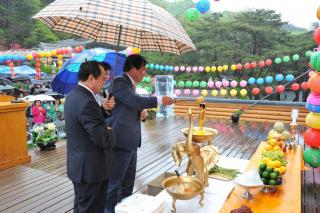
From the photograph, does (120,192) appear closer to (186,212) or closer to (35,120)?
(186,212)

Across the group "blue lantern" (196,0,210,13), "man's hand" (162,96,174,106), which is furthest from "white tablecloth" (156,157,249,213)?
"blue lantern" (196,0,210,13)

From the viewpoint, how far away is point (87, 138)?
1.90m

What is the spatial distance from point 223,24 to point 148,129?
6.96 meters

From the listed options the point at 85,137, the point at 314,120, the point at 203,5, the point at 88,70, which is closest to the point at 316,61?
the point at 314,120

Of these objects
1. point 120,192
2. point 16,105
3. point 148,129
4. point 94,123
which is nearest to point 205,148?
point 94,123

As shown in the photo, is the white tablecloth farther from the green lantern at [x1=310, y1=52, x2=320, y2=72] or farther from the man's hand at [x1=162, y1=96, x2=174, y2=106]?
the green lantern at [x1=310, y1=52, x2=320, y2=72]

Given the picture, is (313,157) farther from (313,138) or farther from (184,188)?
(184,188)

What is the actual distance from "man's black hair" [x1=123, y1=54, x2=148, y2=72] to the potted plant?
306cm

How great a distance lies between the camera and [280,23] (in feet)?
39.0

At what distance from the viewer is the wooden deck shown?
118 inches

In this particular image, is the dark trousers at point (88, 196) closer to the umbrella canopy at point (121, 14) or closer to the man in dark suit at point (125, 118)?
the man in dark suit at point (125, 118)

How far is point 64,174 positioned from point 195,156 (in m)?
2.40

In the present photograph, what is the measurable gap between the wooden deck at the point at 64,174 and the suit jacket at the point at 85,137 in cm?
113

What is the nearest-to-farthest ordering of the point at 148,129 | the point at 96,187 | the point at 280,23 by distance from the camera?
the point at 96,187
the point at 148,129
the point at 280,23
